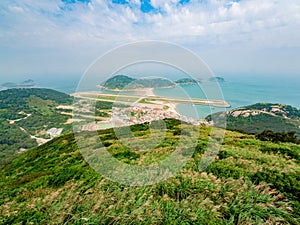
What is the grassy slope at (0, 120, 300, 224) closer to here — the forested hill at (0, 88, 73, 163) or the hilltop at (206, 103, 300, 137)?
the forested hill at (0, 88, 73, 163)

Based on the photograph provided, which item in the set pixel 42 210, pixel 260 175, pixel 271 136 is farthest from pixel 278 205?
pixel 271 136

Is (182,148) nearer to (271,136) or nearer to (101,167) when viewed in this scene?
(101,167)

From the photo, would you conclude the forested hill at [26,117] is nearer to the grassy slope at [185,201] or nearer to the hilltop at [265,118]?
the grassy slope at [185,201]

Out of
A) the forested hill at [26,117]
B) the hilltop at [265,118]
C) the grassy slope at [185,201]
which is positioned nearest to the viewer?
the grassy slope at [185,201]

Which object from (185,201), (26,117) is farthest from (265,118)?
(26,117)

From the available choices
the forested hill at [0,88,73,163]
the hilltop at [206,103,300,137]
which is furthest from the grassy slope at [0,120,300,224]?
the hilltop at [206,103,300,137]

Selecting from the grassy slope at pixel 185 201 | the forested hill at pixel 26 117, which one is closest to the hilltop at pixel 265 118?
the grassy slope at pixel 185 201

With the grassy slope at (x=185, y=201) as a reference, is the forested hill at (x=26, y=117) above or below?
below

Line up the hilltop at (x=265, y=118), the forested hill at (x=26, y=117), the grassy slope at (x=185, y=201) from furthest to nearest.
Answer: the forested hill at (x=26, y=117), the hilltop at (x=265, y=118), the grassy slope at (x=185, y=201)
